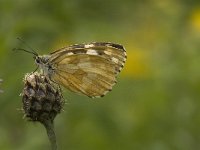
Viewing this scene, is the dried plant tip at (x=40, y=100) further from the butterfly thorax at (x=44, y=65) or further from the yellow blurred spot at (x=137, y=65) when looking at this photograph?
the yellow blurred spot at (x=137, y=65)

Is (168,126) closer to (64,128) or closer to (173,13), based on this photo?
(64,128)

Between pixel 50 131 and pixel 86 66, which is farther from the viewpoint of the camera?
pixel 86 66

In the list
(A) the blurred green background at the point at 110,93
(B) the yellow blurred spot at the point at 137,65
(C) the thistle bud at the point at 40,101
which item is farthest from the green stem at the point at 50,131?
(B) the yellow blurred spot at the point at 137,65

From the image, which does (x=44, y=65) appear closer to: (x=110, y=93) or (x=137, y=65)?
(x=110, y=93)

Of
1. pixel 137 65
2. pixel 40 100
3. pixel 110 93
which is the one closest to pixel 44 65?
pixel 40 100

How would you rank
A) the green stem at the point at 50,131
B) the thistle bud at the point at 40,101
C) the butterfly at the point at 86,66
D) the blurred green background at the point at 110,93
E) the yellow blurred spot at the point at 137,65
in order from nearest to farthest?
the green stem at the point at 50,131 → the thistle bud at the point at 40,101 → the butterfly at the point at 86,66 → the blurred green background at the point at 110,93 → the yellow blurred spot at the point at 137,65
